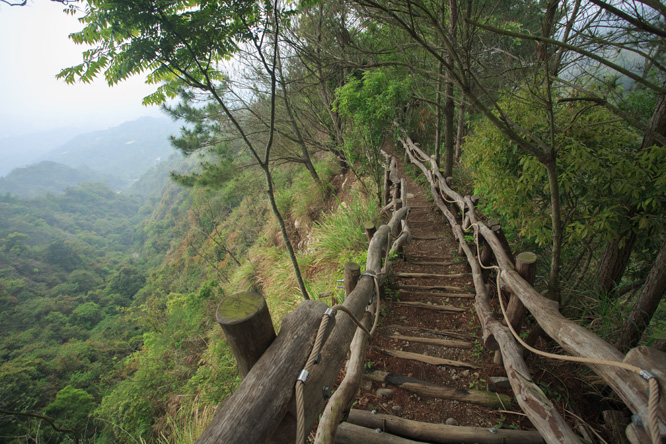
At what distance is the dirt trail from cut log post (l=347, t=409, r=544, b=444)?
168 millimetres

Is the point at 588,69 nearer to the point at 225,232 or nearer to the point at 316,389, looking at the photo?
the point at 316,389

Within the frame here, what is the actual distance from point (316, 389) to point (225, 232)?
18.3 metres

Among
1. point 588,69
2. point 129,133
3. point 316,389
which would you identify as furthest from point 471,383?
point 129,133

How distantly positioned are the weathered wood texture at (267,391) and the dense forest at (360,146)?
1.22 metres

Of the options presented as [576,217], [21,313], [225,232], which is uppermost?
[576,217]

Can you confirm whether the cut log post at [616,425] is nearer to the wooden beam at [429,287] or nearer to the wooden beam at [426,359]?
the wooden beam at [426,359]

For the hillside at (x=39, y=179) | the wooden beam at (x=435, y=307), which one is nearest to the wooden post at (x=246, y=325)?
the wooden beam at (x=435, y=307)

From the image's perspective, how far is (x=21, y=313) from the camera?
18547mm

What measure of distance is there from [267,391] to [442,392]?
187 centimetres

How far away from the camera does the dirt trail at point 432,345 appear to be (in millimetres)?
2160

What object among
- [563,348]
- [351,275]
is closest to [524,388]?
[563,348]

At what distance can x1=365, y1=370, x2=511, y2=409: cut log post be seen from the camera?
84.1 inches

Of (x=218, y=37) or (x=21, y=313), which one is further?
(x=21, y=313)

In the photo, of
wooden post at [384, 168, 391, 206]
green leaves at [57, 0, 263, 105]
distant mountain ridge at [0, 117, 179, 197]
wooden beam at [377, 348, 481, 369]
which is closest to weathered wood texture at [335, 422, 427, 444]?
wooden beam at [377, 348, 481, 369]
